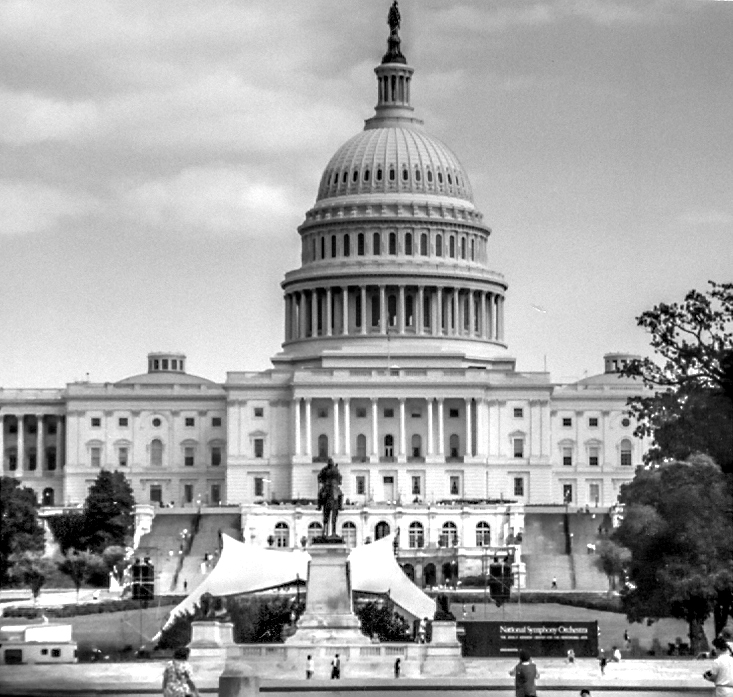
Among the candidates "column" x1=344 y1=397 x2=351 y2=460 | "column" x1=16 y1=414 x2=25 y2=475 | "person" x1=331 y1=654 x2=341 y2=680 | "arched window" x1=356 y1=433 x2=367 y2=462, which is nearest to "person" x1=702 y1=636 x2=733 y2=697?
→ "person" x1=331 y1=654 x2=341 y2=680

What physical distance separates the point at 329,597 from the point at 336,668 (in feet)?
23.1

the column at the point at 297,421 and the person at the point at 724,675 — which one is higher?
the column at the point at 297,421

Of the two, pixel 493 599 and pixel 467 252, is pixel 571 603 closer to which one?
pixel 493 599

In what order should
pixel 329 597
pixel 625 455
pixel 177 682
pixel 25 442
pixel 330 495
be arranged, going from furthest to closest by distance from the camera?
pixel 25 442 < pixel 625 455 < pixel 330 495 < pixel 329 597 < pixel 177 682

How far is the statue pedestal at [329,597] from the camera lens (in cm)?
7269

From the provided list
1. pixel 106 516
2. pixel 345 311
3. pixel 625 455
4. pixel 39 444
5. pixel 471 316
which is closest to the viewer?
pixel 106 516

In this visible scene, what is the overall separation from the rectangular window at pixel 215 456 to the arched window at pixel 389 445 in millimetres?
10351

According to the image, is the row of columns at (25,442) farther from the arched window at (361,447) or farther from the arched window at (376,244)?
the arched window at (376,244)

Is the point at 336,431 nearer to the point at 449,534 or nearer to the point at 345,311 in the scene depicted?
the point at 345,311

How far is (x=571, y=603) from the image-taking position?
10456 cm

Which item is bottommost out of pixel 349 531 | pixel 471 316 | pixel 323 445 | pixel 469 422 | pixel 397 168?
pixel 349 531

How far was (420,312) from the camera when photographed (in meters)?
156

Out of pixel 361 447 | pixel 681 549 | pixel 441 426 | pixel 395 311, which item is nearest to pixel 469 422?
pixel 441 426

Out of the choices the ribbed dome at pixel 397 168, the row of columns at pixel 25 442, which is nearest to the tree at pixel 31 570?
the row of columns at pixel 25 442
